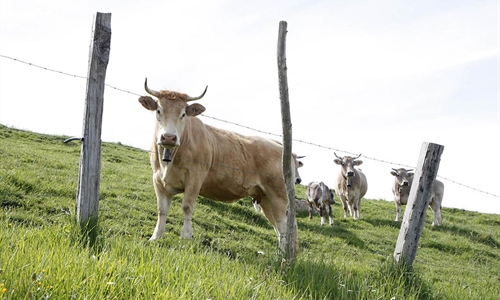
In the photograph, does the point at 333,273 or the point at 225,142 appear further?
the point at 225,142

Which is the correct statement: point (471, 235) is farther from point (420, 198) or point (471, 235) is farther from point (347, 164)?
point (420, 198)

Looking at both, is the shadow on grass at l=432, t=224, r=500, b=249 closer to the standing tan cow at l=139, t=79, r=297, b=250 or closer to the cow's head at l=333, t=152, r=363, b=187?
the cow's head at l=333, t=152, r=363, b=187

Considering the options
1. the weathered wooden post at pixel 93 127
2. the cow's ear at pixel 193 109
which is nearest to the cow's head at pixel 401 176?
the cow's ear at pixel 193 109

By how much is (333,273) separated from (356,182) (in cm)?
1534

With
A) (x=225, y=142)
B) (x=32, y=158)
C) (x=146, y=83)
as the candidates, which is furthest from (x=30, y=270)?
(x=32, y=158)

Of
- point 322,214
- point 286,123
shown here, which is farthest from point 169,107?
point 322,214

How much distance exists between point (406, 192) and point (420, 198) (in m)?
15.5

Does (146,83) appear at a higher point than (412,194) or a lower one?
higher

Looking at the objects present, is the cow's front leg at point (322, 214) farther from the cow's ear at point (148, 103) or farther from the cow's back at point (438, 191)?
the cow's ear at point (148, 103)

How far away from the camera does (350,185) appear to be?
66.6 ft

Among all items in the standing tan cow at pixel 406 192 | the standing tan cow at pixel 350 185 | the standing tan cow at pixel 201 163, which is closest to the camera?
the standing tan cow at pixel 201 163

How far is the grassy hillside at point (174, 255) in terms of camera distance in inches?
161

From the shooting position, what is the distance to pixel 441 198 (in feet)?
72.2

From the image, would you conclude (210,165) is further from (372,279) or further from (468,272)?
(468,272)
